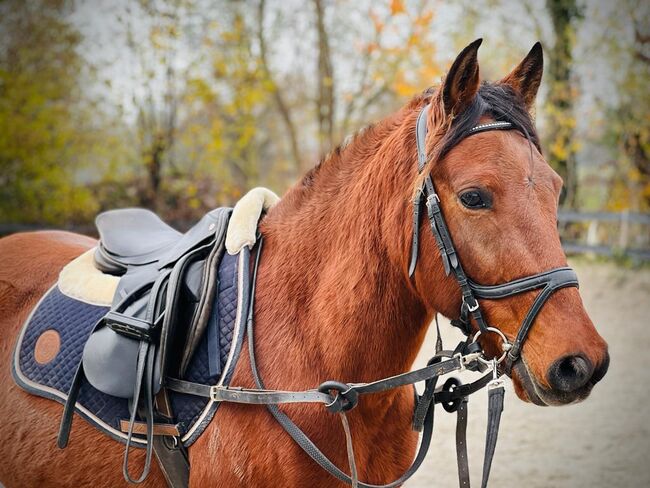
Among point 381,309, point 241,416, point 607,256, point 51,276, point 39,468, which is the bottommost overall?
point 607,256

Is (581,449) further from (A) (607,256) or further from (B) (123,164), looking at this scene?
(B) (123,164)

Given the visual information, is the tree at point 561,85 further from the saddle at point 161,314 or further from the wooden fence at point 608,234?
the saddle at point 161,314

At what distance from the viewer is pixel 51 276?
272 centimetres

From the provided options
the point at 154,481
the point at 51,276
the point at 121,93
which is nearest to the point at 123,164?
the point at 121,93

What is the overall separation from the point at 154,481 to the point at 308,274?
978mm

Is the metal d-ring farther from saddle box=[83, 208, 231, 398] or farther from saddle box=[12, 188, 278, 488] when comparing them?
saddle box=[83, 208, 231, 398]

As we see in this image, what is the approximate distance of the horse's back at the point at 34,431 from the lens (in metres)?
2.14

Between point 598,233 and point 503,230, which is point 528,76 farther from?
point 598,233

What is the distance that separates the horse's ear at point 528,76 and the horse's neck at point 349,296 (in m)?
0.52

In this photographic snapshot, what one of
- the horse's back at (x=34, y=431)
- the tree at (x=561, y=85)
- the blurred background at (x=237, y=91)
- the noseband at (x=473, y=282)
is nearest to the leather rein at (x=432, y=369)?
the noseband at (x=473, y=282)

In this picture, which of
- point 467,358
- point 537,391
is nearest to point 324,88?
point 467,358

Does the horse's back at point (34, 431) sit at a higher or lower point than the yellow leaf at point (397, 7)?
lower

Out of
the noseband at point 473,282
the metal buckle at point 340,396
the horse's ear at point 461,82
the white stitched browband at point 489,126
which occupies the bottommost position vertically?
the metal buckle at point 340,396

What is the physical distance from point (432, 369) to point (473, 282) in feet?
1.09
